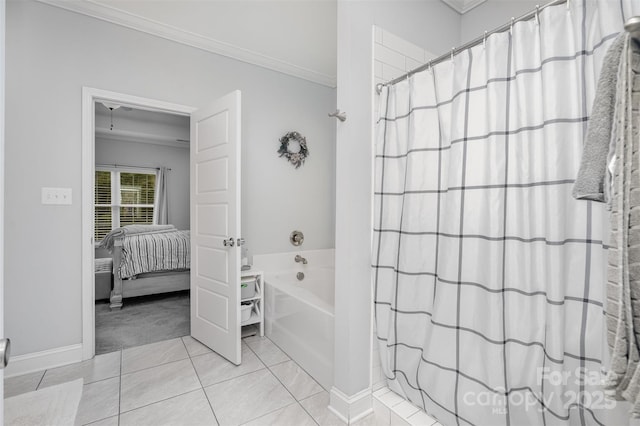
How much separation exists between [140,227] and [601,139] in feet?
16.1

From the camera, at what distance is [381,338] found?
1.67 meters

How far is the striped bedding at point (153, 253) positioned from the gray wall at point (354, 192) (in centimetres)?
294

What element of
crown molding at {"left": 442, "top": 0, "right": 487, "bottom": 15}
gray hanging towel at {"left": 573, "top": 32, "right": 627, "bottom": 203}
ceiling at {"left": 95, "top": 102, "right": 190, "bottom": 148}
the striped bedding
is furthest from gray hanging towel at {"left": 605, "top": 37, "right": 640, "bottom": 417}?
ceiling at {"left": 95, "top": 102, "right": 190, "bottom": 148}

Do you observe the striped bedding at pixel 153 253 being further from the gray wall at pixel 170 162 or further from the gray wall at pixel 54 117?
the gray wall at pixel 170 162

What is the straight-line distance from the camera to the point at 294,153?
3.25m

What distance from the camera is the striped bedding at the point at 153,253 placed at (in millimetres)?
3570

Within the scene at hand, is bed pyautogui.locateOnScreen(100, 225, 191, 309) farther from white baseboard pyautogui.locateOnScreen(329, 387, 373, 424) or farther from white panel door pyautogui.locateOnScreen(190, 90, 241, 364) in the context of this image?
white baseboard pyautogui.locateOnScreen(329, 387, 373, 424)

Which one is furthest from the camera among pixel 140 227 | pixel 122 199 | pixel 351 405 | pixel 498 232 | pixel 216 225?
pixel 122 199

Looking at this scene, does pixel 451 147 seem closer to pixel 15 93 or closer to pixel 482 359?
pixel 482 359

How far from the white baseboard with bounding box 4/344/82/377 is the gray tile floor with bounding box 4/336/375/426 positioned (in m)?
0.05

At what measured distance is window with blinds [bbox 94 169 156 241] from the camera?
562cm

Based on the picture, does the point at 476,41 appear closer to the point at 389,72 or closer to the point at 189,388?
the point at 389,72

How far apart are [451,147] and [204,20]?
2.20 meters

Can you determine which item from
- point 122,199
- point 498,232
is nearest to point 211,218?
point 498,232
